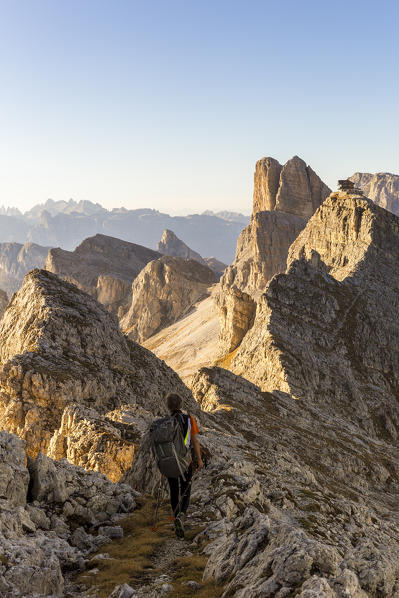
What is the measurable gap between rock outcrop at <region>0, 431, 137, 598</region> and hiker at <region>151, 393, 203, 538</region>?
9.68 ft

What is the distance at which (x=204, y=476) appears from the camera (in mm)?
20578

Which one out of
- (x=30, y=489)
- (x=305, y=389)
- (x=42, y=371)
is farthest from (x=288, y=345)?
(x=30, y=489)

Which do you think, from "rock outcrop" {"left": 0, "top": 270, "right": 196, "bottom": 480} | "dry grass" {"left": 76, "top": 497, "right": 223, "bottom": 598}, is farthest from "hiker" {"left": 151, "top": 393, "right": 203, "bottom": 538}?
"rock outcrop" {"left": 0, "top": 270, "right": 196, "bottom": 480}

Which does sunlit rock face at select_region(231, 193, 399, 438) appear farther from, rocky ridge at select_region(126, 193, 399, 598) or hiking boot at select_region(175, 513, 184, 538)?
hiking boot at select_region(175, 513, 184, 538)

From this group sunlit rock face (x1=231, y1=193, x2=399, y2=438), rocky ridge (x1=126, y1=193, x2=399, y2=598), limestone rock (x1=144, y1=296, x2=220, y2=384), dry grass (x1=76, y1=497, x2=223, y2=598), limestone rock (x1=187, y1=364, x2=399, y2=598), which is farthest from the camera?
limestone rock (x1=144, y1=296, x2=220, y2=384)

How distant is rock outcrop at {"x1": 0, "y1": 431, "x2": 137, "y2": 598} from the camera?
37.8ft

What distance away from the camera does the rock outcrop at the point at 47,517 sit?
37.8 feet

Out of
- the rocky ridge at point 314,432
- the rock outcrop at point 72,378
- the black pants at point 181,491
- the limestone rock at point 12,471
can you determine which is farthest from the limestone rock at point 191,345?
the black pants at point 181,491

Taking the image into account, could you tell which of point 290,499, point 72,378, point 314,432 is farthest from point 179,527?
point 314,432

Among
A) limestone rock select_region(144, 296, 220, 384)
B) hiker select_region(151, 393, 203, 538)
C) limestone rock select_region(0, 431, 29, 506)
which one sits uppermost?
hiker select_region(151, 393, 203, 538)

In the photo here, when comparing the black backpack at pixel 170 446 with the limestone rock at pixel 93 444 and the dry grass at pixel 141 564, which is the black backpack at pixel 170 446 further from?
the limestone rock at pixel 93 444

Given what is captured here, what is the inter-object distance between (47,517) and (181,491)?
15.2 ft

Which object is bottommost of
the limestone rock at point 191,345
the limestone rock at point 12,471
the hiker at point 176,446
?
the limestone rock at point 191,345

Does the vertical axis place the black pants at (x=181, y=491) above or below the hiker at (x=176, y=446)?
below
